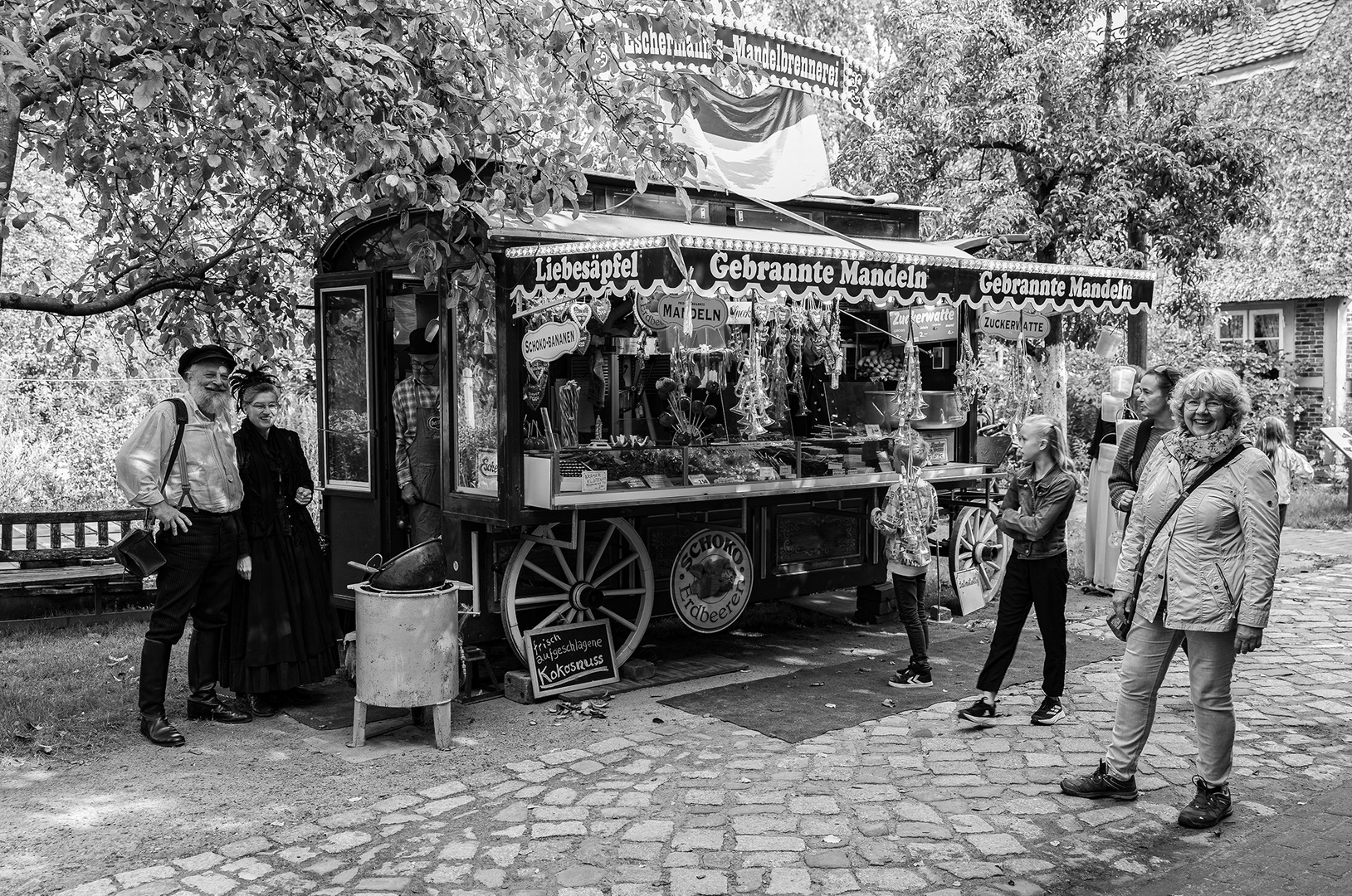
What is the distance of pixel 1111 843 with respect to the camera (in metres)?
4.64

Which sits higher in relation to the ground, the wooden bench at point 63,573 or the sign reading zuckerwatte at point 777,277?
the sign reading zuckerwatte at point 777,277

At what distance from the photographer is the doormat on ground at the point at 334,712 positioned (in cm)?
629

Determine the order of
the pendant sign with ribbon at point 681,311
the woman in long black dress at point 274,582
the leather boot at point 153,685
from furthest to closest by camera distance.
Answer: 1. the pendant sign with ribbon at point 681,311
2. the woman in long black dress at point 274,582
3. the leather boot at point 153,685

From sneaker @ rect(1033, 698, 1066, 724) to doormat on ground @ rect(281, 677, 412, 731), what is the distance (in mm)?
3370

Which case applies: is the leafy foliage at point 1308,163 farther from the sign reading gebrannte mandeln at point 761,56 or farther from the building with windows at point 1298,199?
the sign reading gebrannte mandeln at point 761,56

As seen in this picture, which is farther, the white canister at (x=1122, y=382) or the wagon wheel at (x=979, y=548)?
the white canister at (x=1122, y=382)

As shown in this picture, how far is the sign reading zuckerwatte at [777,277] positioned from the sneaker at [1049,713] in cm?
255

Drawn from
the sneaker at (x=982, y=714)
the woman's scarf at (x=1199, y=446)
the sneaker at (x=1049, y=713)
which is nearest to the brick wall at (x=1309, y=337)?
the sneaker at (x=1049, y=713)

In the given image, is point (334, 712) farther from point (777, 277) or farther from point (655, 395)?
point (777, 277)

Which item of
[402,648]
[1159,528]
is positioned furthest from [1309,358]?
[402,648]

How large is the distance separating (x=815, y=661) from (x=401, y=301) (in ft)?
12.1

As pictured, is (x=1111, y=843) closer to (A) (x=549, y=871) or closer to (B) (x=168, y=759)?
(A) (x=549, y=871)

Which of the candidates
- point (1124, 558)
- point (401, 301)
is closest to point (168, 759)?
point (401, 301)

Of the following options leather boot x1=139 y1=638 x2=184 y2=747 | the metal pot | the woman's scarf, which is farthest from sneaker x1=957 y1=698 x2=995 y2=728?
leather boot x1=139 y1=638 x2=184 y2=747
